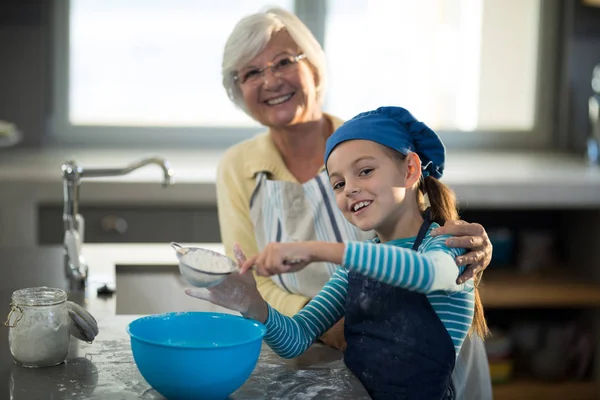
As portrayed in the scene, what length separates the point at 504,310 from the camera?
3.46 meters

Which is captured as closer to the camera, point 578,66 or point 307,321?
point 307,321

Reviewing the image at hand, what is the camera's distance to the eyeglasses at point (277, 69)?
201cm

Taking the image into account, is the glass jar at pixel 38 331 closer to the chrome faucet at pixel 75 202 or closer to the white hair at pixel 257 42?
the chrome faucet at pixel 75 202

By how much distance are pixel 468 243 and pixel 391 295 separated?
0.15m

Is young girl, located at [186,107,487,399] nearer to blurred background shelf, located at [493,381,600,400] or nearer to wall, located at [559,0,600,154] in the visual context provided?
blurred background shelf, located at [493,381,600,400]

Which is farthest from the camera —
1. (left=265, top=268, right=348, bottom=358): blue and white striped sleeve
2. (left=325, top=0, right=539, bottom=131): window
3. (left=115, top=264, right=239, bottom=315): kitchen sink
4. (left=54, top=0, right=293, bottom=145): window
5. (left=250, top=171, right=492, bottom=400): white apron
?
(left=325, top=0, right=539, bottom=131): window

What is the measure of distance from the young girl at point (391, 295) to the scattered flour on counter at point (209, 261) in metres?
0.13

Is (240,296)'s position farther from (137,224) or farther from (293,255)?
(137,224)

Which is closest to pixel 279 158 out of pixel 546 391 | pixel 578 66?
pixel 546 391

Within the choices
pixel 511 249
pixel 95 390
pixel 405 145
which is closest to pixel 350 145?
pixel 405 145

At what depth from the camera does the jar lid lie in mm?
1360

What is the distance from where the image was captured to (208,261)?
1330mm

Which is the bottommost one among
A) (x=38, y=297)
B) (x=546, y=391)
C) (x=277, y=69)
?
(x=546, y=391)

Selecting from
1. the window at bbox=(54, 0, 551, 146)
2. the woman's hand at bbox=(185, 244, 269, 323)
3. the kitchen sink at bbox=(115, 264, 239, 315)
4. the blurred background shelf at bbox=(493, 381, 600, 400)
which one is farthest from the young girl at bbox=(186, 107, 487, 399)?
the window at bbox=(54, 0, 551, 146)
